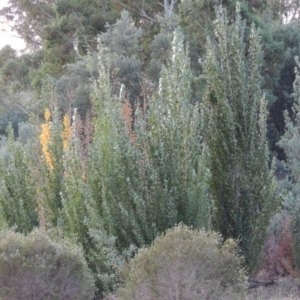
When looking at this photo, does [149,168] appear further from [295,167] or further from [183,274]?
[295,167]

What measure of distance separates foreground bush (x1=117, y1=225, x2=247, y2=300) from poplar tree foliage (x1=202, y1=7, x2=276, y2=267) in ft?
14.6

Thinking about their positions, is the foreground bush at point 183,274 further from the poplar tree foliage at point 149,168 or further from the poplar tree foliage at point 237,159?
the poplar tree foliage at point 237,159

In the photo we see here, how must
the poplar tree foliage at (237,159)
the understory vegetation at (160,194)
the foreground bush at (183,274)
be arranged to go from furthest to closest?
1. the poplar tree foliage at (237,159)
2. the understory vegetation at (160,194)
3. the foreground bush at (183,274)

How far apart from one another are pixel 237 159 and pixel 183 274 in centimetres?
475

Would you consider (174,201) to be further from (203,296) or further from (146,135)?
(203,296)

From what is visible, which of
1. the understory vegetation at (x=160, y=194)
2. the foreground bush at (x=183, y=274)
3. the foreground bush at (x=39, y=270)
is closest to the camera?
the foreground bush at (x=183, y=274)

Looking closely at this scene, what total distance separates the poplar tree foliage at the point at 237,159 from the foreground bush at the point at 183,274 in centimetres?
445

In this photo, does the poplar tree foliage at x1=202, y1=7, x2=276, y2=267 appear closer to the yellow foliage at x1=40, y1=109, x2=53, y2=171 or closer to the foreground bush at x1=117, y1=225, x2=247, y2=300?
the yellow foliage at x1=40, y1=109, x2=53, y2=171

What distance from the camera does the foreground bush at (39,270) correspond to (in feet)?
Result: 19.3

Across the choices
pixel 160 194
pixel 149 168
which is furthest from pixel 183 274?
pixel 149 168

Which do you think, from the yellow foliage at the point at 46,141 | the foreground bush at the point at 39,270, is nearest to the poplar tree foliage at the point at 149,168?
the foreground bush at the point at 39,270

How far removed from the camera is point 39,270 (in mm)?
5902

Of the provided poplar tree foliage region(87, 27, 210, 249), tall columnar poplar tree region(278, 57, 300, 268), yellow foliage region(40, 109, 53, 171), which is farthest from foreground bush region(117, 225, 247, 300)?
tall columnar poplar tree region(278, 57, 300, 268)

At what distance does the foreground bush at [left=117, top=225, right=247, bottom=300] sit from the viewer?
5.27m
